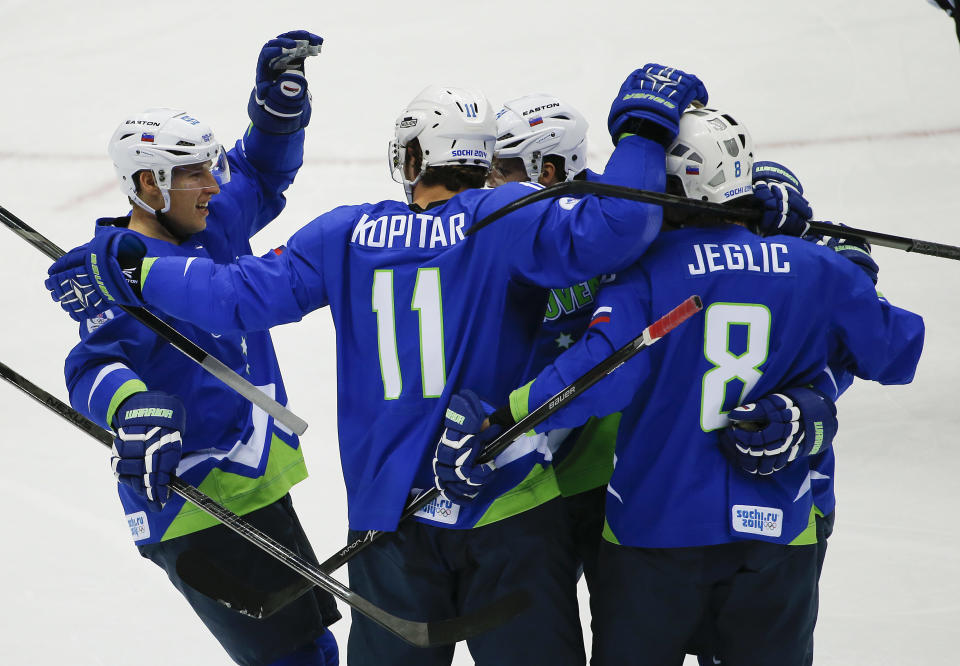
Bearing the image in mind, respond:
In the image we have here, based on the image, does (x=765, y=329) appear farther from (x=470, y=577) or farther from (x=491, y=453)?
(x=470, y=577)

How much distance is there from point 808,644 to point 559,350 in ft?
2.84

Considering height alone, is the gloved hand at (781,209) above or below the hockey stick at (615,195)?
below

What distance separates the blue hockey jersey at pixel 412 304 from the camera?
2217 mm

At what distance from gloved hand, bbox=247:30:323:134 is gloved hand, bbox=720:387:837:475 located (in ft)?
4.77

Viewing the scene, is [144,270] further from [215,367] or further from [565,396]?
[565,396]

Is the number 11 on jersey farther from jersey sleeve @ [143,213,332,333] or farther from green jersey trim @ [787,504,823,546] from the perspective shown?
green jersey trim @ [787,504,823,546]

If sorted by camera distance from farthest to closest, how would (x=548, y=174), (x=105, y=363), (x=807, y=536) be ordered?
(x=548, y=174) → (x=105, y=363) → (x=807, y=536)

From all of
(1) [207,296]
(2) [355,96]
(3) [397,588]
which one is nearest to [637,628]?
(3) [397,588]

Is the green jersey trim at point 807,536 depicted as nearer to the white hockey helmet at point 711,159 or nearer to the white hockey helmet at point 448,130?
the white hockey helmet at point 711,159

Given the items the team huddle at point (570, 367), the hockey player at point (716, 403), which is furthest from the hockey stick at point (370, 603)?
the hockey player at point (716, 403)

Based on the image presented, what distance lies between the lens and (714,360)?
2227mm

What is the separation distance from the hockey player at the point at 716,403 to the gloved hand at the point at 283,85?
1.13 meters

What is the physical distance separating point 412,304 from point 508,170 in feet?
2.68

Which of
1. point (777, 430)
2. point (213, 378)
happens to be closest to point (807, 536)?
point (777, 430)
